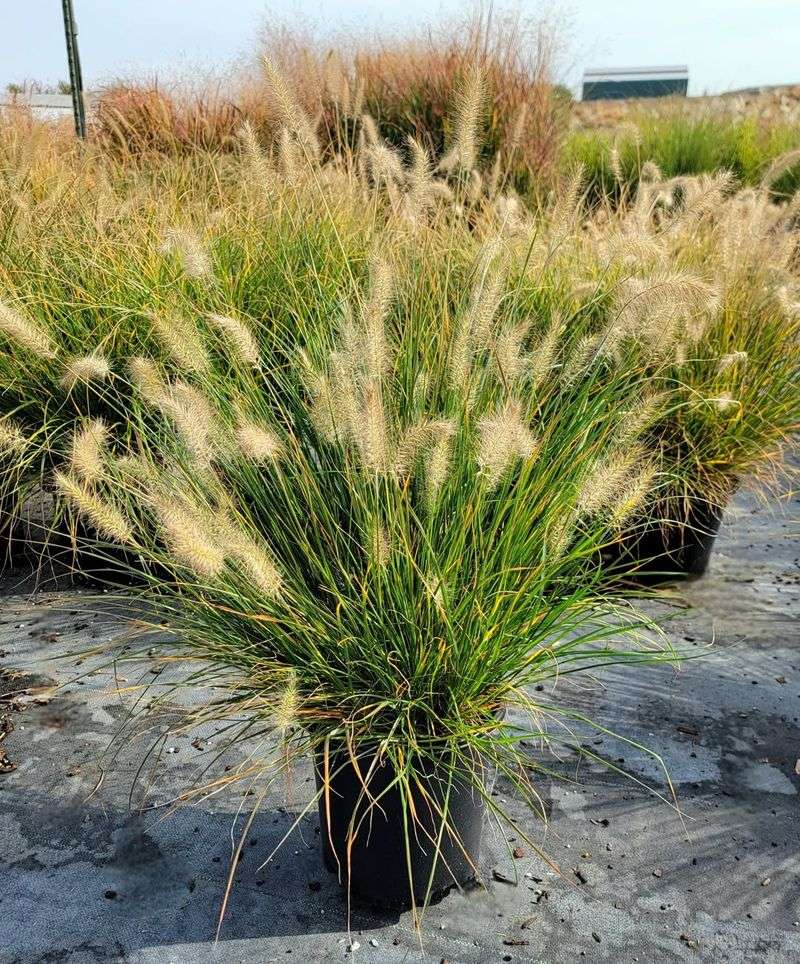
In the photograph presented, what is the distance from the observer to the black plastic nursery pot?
1.83 metres

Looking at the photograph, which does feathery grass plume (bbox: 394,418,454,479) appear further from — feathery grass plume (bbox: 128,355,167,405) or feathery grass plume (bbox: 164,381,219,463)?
feathery grass plume (bbox: 128,355,167,405)

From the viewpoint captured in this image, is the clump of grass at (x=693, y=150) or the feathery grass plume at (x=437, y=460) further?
the clump of grass at (x=693, y=150)

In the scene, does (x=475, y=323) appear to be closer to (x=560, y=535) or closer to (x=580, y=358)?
(x=580, y=358)

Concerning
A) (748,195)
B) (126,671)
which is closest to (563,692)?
(126,671)

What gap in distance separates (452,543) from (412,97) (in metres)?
5.82

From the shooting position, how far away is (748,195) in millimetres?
4512

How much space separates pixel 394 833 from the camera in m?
1.87

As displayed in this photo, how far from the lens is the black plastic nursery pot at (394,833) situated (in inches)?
72.0

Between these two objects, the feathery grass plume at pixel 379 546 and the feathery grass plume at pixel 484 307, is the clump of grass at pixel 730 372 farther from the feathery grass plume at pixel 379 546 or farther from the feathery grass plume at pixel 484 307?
the feathery grass plume at pixel 379 546

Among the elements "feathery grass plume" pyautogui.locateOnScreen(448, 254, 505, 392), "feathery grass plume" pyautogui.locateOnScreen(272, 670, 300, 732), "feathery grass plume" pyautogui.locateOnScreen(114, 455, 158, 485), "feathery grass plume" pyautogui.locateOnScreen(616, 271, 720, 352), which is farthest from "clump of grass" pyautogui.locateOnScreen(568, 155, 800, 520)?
"feathery grass plume" pyautogui.locateOnScreen(272, 670, 300, 732)

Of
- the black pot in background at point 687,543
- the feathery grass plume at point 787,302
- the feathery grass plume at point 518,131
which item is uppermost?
the feathery grass plume at point 518,131

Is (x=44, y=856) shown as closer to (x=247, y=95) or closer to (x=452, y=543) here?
(x=452, y=543)

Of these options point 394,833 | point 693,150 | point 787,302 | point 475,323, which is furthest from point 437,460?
point 693,150

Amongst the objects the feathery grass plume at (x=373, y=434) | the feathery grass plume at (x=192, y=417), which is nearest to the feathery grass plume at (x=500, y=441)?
the feathery grass plume at (x=373, y=434)
